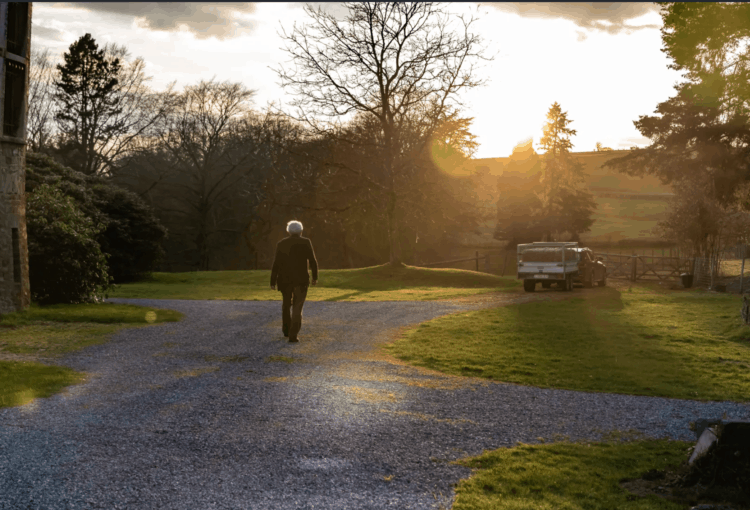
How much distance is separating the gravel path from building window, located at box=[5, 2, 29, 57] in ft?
29.8

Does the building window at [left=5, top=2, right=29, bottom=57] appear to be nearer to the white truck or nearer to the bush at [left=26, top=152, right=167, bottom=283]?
the bush at [left=26, top=152, right=167, bottom=283]

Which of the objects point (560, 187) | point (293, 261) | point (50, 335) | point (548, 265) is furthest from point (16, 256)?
point (560, 187)

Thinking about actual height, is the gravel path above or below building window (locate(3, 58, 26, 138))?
below

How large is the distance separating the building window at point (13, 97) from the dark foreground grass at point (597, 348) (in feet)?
37.0

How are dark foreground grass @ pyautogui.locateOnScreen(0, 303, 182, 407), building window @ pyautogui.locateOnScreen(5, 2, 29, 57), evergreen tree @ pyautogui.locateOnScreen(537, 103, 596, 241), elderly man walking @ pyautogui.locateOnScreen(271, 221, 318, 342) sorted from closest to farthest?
dark foreground grass @ pyautogui.locateOnScreen(0, 303, 182, 407) → elderly man walking @ pyautogui.locateOnScreen(271, 221, 318, 342) → building window @ pyautogui.locateOnScreen(5, 2, 29, 57) → evergreen tree @ pyautogui.locateOnScreen(537, 103, 596, 241)

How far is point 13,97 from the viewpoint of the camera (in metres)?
16.0

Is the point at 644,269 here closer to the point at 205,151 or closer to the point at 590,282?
the point at 590,282

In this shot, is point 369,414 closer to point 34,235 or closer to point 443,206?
point 34,235

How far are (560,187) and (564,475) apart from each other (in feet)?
214

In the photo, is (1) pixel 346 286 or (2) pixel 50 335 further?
(1) pixel 346 286

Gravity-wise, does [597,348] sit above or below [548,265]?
below

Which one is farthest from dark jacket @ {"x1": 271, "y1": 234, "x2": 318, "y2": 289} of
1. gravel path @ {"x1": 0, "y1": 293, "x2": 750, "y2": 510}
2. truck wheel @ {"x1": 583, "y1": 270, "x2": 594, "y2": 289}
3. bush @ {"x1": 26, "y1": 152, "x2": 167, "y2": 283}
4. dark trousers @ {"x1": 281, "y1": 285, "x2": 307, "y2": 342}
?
bush @ {"x1": 26, "y1": 152, "x2": 167, "y2": 283}

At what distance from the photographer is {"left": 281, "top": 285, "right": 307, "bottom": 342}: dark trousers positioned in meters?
12.0

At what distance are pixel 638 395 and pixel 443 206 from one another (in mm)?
33109
